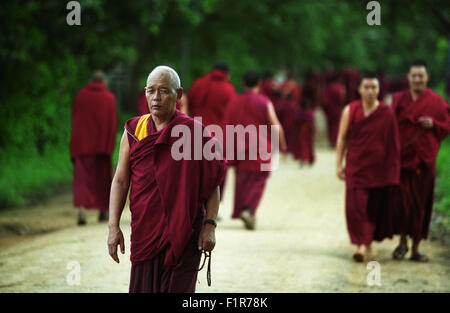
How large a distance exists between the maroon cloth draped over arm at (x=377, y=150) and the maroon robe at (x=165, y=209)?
11.8ft

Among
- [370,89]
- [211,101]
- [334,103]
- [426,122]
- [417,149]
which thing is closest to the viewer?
[370,89]

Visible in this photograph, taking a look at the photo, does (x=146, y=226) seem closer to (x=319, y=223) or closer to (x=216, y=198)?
(x=216, y=198)

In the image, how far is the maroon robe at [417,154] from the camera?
808 centimetres

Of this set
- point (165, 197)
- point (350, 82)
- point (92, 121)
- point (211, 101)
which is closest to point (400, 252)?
point (211, 101)

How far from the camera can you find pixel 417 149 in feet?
26.5

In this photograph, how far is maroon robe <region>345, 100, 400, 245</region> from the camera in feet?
25.7

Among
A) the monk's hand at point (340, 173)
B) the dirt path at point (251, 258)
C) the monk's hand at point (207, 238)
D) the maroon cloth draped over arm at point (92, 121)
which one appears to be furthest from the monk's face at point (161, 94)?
the maroon cloth draped over arm at point (92, 121)

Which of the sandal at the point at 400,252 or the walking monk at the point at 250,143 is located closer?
the sandal at the point at 400,252

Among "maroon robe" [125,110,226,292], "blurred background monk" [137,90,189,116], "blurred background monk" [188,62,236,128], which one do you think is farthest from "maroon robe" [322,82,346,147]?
"maroon robe" [125,110,226,292]

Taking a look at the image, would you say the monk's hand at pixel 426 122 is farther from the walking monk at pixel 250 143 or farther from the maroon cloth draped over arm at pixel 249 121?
the maroon cloth draped over arm at pixel 249 121

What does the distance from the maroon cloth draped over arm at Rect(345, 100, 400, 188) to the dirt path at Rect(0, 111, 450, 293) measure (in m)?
0.85

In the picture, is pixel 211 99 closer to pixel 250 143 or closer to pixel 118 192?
pixel 250 143

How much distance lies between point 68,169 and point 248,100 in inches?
255

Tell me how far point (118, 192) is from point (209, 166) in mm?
568
